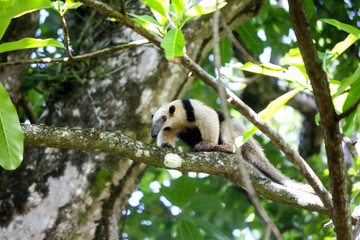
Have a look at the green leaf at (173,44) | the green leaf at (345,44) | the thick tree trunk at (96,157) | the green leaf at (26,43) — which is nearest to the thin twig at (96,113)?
the thick tree trunk at (96,157)

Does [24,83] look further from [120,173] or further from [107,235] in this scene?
[107,235]

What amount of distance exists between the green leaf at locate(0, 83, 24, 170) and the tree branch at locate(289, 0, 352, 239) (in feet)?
5.59

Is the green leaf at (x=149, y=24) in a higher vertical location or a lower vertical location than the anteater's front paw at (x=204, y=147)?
higher

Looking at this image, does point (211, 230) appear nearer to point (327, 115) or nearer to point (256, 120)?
point (256, 120)

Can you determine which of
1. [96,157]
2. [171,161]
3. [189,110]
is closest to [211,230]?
[189,110]

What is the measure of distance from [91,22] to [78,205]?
230 centimetres

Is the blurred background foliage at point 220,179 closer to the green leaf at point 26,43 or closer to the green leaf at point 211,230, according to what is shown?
the green leaf at point 211,230

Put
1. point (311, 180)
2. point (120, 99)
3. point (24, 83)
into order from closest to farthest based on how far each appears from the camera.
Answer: point (311, 180)
point (120, 99)
point (24, 83)

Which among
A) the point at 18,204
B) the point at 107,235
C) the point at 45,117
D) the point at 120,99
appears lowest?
the point at 107,235

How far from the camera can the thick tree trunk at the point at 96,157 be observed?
4289mm

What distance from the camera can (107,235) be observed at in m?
4.55

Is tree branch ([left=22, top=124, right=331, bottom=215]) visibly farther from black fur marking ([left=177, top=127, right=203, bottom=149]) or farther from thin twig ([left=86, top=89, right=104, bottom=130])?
black fur marking ([left=177, top=127, right=203, bottom=149])

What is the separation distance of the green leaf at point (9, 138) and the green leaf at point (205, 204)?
3.00 metres

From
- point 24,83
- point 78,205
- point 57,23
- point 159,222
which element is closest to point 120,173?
point 78,205
